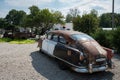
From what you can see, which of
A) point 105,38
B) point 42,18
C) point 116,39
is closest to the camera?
point 116,39

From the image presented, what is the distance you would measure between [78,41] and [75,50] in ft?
2.32

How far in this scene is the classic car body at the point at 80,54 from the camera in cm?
770

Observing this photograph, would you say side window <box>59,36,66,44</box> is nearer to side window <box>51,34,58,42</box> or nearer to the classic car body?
the classic car body

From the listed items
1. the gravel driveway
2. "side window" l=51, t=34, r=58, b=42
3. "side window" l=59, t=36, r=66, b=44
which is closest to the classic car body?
"side window" l=59, t=36, r=66, b=44

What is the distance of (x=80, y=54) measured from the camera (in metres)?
7.68

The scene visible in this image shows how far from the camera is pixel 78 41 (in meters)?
8.51

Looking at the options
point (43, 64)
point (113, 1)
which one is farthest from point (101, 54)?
point (113, 1)

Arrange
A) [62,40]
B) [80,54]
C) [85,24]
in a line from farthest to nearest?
[85,24], [62,40], [80,54]

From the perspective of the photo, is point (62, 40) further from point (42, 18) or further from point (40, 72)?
point (42, 18)

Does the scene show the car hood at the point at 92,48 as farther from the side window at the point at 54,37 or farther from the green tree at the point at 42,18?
the green tree at the point at 42,18

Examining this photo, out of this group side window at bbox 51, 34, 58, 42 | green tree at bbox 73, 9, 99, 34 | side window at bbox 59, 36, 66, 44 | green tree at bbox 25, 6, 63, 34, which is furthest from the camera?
green tree at bbox 25, 6, 63, 34

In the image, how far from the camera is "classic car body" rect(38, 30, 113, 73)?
770 cm

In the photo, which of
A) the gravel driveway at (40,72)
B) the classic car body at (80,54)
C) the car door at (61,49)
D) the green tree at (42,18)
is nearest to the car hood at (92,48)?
the classic car body at (80,54)

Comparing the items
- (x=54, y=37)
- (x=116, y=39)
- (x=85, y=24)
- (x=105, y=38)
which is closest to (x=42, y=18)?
(x=85, y=24)
